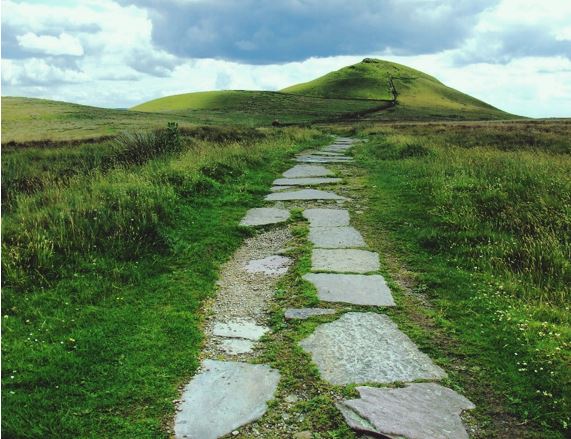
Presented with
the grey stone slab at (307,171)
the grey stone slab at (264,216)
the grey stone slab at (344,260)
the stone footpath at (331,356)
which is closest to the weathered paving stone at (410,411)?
the stone footpath at (331,356)

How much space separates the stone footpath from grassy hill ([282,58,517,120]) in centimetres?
10120

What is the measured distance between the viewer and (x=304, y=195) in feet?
32.4

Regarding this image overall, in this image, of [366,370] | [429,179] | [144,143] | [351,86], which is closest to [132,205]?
[366,370]

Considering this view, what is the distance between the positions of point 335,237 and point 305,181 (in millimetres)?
4389

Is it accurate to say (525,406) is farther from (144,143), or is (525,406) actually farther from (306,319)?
(144,143)

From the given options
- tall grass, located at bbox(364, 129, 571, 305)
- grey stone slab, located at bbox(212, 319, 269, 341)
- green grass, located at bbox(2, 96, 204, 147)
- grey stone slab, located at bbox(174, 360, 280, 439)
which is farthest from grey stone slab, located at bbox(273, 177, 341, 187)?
green grass, located at bbox(2, 96, 204, 147)

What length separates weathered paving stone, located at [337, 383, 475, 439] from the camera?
3059 millimetres

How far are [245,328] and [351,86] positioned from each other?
451 feet

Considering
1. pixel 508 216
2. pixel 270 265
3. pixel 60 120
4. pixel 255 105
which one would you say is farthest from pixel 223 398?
pixel 255 105

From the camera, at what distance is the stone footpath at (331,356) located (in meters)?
3.18

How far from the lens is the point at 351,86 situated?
444 feet

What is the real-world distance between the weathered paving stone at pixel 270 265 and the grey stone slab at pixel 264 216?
60.4 inches

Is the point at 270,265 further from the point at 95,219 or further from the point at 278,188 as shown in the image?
the point at 278,188

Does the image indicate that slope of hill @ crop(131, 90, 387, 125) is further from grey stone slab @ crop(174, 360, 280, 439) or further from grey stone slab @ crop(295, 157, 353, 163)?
grey stone slab @ crop(174, 360, 280, 439)
